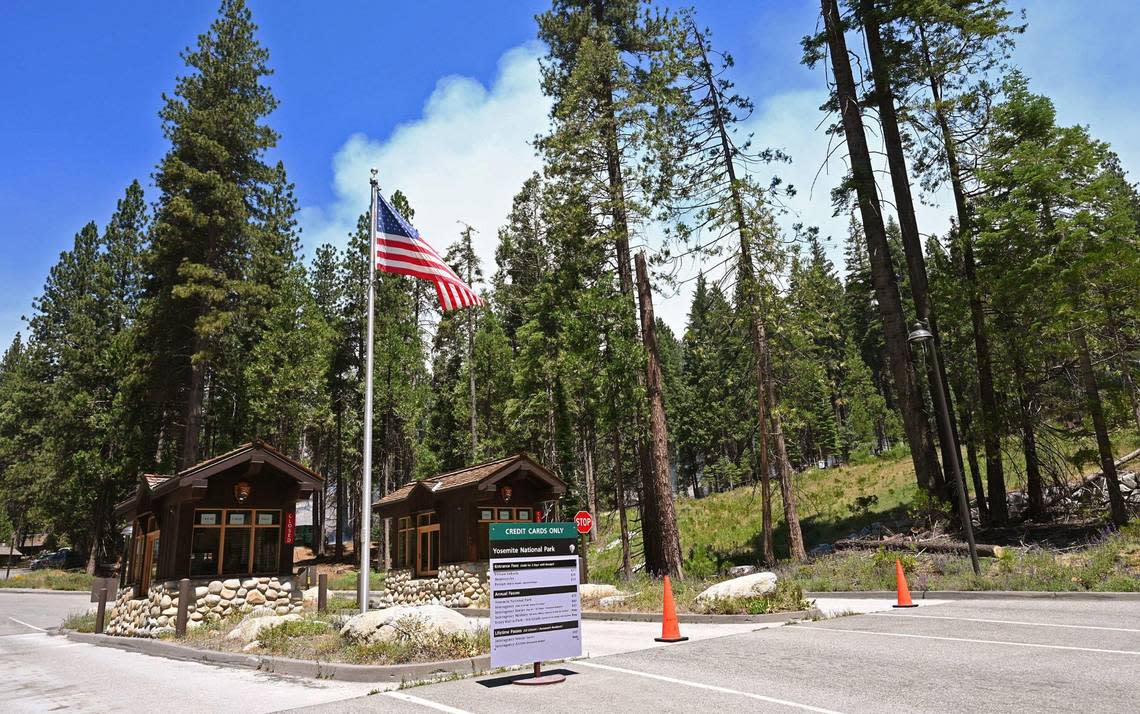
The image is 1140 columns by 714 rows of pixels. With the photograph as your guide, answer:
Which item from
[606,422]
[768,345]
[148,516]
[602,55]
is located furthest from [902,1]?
[148,516]

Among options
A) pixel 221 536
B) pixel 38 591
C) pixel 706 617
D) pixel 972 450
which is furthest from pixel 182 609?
pixel 38 591

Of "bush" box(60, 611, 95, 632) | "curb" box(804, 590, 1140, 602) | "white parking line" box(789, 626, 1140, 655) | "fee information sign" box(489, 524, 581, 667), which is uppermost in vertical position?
"fee information sign" box(489, 524, 581, 667)

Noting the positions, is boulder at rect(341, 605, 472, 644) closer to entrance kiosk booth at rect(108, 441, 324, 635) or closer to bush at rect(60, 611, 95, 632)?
entrance kiosk booth at rect(108, 441, 324, 635)

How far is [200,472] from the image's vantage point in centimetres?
1678

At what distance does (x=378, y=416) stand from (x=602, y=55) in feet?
91.2

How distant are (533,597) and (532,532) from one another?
2.55 ft

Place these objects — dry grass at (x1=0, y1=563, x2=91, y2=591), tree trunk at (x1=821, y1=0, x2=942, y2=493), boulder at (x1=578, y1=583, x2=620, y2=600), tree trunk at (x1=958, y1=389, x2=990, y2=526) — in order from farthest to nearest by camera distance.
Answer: dry grass at (x1=0, y1=563, x2=91, y2=591) < tree trunk at (x1=958, y1=389, x2=990, y2=526) < tree trunk at (x1=821, y1=0, x2=942, y2=493) < boulder at (x1=578, y1=583, x2=620, y2=600)

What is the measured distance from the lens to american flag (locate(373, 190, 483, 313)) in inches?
568

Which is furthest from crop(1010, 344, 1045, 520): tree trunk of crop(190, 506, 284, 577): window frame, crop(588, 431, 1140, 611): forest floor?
crop(190, 506, 284, 577): window frame

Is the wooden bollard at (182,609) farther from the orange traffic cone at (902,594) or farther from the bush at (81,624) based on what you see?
the orange traffic cone at (902,594)

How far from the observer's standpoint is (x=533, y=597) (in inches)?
307

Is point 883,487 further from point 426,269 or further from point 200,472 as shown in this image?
point 200,472

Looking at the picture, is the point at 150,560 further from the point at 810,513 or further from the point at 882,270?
the point at 810,513

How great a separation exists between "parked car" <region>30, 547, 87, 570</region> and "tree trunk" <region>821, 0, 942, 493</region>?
61.8m
